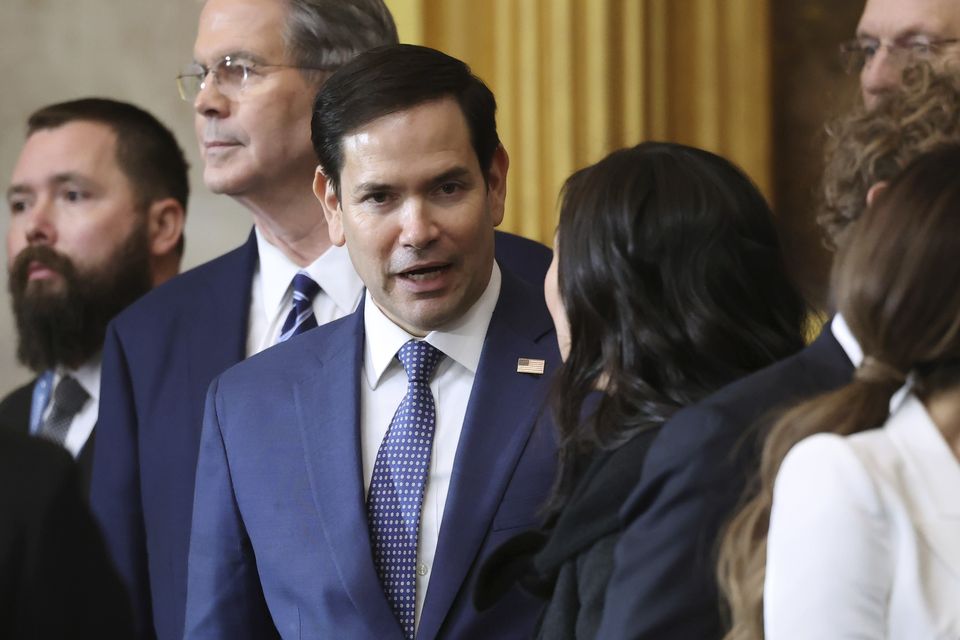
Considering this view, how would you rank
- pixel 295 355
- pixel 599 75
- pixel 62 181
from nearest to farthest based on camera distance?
pixel 295 355 → pixel 599 75 → pixel 62 181

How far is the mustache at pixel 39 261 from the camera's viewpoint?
418cm

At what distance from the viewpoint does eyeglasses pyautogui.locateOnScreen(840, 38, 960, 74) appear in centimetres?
300

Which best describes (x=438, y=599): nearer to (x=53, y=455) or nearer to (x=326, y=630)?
(x=326, y=630)

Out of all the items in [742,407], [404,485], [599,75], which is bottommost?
[404,485]

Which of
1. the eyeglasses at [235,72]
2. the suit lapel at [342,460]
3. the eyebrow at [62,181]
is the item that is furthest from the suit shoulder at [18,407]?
the suit lapel at [342,460]

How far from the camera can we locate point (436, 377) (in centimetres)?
263

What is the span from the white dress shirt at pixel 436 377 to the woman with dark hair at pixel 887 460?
2.95 ft

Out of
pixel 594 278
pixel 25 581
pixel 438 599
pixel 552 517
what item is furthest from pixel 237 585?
pixel 25 581

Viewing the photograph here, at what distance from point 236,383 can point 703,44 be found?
1749 millimetres

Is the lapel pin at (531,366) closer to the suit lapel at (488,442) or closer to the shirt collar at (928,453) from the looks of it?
the suit lapel at (488,442)

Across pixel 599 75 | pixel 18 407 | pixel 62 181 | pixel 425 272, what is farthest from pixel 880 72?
pixel 18 407

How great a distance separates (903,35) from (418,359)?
1216 millimetres

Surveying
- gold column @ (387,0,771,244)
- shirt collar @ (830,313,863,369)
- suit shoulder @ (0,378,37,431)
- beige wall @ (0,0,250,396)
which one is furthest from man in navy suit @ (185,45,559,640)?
beige wall @ (0,0,250,396)

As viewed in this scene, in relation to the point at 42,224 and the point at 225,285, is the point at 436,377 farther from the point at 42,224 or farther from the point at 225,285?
the point at 42,224
